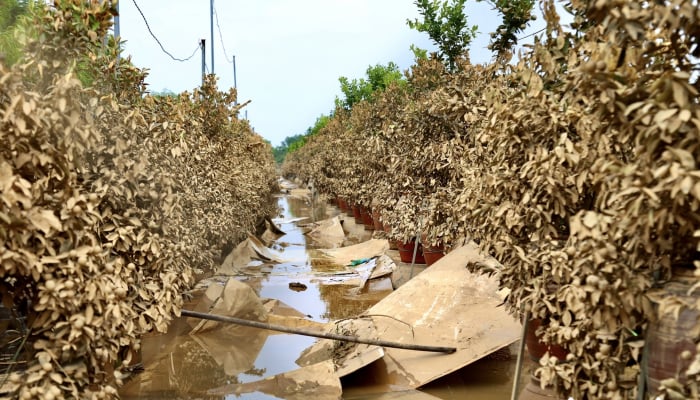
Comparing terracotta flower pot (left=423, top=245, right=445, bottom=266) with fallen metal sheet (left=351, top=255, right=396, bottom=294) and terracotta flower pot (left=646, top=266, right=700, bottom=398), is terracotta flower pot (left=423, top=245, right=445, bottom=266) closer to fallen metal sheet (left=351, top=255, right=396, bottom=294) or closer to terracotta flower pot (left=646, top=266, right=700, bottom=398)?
fallen metal sheet (left=351, top=255, right=396, bottom=294)

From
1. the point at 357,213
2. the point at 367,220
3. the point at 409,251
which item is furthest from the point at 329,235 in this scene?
the point at 409,251

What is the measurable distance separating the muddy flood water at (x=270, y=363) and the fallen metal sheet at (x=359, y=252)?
219 cm

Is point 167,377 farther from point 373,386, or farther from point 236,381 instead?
point 373,386

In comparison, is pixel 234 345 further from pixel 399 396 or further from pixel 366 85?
pixel 366 85

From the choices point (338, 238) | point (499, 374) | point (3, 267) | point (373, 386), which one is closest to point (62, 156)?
point (3, 267)

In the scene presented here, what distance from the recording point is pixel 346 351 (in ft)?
20.3

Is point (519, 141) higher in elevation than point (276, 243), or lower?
higher

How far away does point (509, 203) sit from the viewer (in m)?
4.29

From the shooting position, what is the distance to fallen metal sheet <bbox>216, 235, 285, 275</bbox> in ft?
40.9

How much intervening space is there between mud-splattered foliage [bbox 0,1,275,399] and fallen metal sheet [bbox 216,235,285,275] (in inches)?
265

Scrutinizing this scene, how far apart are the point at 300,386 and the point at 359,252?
323 inches

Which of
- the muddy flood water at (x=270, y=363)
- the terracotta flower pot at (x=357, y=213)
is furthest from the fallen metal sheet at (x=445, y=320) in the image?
the terracotta flower pot at (x=357, y=213)

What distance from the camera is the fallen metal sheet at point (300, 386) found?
5688mm

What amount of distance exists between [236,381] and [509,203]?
3427 mm
